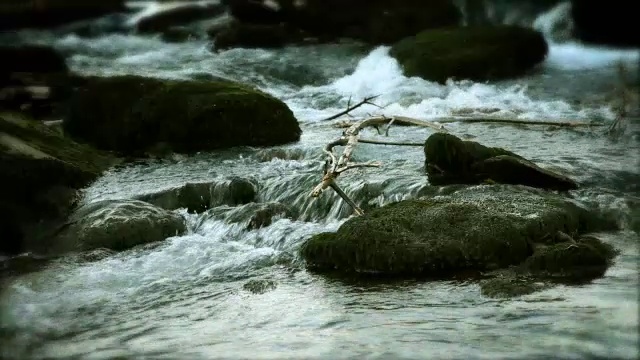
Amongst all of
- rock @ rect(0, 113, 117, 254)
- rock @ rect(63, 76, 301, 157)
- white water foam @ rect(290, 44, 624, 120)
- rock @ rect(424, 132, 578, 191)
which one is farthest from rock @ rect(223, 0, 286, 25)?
rock @ rect(424, 132, 578, 191)

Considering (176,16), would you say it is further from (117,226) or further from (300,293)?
(300,293)

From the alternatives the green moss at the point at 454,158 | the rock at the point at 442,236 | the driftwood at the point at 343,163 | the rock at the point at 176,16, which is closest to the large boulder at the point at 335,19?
the rock at the point at 176,16

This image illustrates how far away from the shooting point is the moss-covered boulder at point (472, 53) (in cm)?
1367

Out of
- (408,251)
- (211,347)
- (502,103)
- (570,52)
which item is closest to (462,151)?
(408,251)

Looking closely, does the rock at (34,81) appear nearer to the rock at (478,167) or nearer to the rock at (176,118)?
the rock at (176,118)

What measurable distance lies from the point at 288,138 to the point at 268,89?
14.4ft

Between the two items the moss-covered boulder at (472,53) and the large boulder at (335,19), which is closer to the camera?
the moss-covered boulder at (472,53)

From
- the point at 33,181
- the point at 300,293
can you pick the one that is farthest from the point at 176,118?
the point at 300,293

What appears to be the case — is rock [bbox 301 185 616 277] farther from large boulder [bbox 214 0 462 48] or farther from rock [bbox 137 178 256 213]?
large boulder [bbox 214 0 462 48]

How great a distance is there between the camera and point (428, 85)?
43.0ft

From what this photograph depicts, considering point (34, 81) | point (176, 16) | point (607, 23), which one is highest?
point (176, 16)

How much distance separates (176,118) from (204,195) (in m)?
2.30

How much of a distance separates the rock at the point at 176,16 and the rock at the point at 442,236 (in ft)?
53.1

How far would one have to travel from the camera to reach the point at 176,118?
31.9 ft
